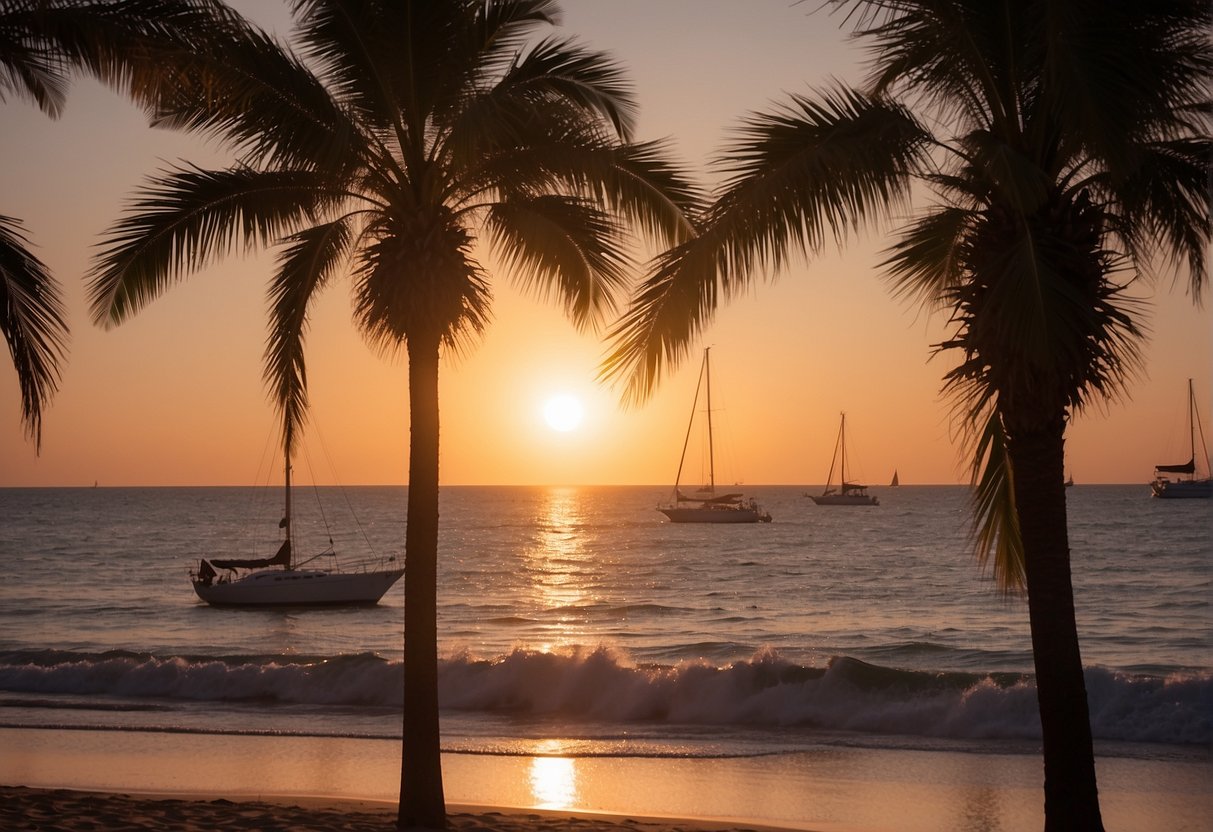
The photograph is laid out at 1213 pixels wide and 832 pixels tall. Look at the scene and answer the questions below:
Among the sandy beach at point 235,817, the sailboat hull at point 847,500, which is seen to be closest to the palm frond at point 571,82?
the sandy beach at point 235,817

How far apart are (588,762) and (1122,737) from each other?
878cm

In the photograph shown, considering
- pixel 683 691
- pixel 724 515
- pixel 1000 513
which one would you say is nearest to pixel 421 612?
pixel 1000 513

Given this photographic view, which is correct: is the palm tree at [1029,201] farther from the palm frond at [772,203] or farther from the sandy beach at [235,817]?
the sandy beach at [235,817]

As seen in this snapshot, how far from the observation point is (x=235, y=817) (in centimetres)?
1066

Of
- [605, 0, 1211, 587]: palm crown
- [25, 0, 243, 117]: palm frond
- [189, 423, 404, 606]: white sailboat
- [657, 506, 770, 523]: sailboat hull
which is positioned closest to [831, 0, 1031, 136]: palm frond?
[605, 0, 1211, 587]: palm crown

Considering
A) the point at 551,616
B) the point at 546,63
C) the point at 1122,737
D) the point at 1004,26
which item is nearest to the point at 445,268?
the point at 546,63

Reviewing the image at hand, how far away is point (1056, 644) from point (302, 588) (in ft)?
125

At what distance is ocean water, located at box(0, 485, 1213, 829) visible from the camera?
780 inches

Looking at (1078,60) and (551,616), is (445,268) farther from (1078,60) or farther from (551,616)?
(551,616)

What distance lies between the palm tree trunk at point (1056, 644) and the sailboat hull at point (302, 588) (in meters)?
37.4

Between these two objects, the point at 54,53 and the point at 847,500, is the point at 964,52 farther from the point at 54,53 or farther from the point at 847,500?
the point at 847,500

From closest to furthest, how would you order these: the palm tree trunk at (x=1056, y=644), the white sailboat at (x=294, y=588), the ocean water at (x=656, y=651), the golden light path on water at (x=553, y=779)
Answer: the palm tree trunk at (x=1056, y=644) → the golden light path on water at (x=553, y=779) → the ocean water at (x=656, y=651) → the white sailboat at (x=294, y=588)

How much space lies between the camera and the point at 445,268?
9719mm

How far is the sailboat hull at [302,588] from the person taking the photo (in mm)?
43469
